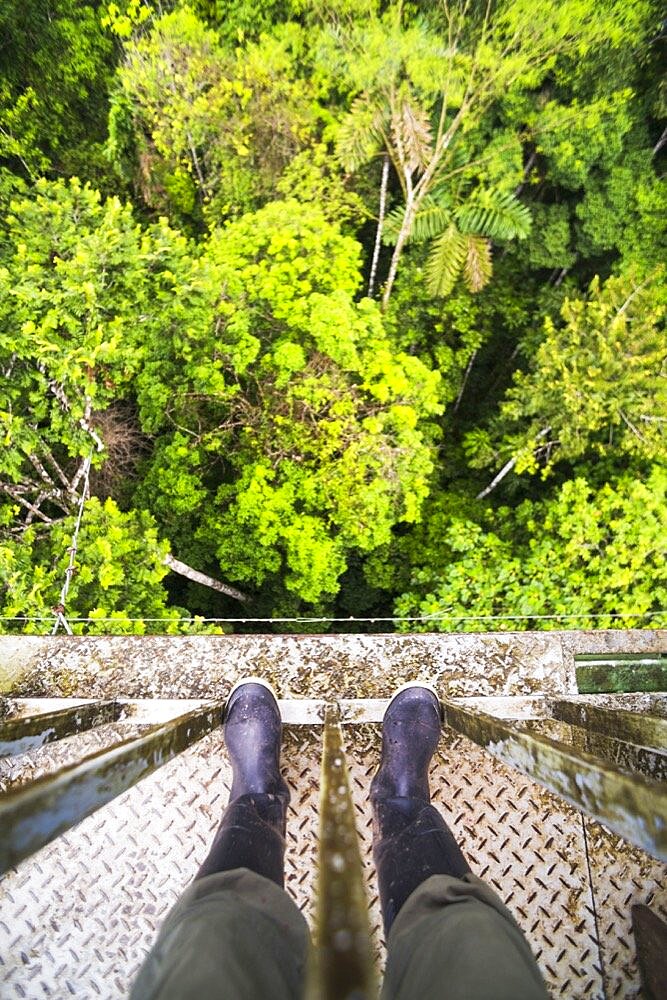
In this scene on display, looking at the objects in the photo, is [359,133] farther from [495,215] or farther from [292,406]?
[292,406]

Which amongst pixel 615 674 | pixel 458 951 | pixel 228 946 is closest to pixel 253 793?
pixel 228 946

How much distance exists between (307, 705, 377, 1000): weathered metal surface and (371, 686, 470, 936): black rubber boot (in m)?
0.74

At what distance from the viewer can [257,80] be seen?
6.93 meters

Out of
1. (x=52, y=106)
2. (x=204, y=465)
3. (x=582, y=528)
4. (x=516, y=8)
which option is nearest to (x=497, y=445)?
(x=582, y=528)

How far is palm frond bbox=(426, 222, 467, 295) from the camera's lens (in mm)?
7047

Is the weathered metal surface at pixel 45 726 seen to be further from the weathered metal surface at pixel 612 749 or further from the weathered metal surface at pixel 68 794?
the weathered metal surface at pixel 612 749

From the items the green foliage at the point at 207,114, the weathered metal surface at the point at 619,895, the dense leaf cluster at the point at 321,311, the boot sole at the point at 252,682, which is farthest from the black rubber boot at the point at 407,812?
the green foliage at the point at 207,114

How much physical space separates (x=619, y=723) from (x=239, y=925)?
1.63 m

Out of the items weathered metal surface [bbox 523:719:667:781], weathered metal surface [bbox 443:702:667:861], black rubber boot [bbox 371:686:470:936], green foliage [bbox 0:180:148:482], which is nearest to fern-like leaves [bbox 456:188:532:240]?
green foliage [bbox 0:180:148:482]

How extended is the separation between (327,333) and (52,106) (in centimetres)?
608

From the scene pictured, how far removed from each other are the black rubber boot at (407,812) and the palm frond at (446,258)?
19.5 feet

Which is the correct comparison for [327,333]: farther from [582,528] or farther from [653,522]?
[653,522]

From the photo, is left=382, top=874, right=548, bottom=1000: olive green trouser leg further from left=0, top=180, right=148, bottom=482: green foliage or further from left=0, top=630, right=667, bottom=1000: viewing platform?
left=0, top=180, right=148, bottom=482: green foliage

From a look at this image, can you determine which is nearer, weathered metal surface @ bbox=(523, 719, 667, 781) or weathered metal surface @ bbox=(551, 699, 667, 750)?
weathered metal surface @ bbox=(523, 719, 667, 781)
